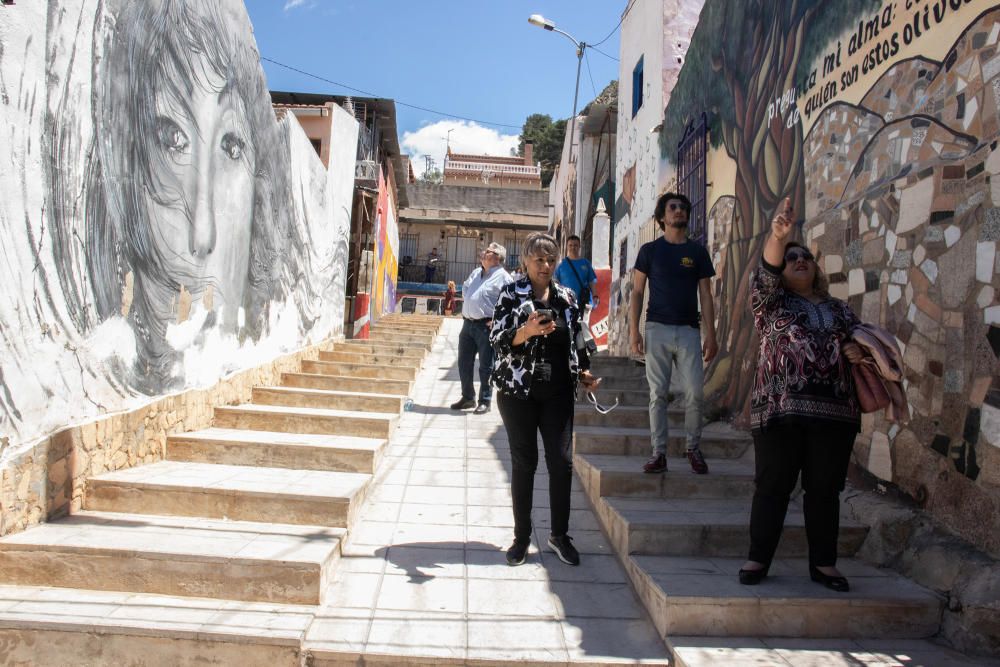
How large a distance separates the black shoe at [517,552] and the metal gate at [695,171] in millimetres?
3879

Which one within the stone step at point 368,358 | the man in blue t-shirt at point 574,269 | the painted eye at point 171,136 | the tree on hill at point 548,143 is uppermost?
the tree on hill at point 548,143

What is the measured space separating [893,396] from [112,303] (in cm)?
390

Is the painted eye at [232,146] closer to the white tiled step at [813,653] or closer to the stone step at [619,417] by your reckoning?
the stone step at [619,417]

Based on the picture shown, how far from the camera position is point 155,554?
113 inches

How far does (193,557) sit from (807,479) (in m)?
2.74

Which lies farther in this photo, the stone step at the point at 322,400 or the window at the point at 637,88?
the window at the point at 637,88

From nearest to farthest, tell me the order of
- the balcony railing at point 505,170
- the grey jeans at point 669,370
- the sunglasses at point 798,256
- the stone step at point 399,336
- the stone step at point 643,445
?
the sunglasses at point 798,256, the grey jeans at point 669,370, the stone step at point 643,445, the stone step at point 399,336, the balcony railing at point 505,170

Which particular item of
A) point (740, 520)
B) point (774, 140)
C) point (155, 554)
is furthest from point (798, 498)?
point (155, 554)

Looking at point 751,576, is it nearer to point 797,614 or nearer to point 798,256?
point 797,614

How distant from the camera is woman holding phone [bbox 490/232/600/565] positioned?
3.27 m

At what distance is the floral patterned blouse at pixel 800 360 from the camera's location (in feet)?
9.42

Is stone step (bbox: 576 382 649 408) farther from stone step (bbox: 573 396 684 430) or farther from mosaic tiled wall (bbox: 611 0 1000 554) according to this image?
Result: mosaic tiled wall (bbox: 611 0 1000 554)

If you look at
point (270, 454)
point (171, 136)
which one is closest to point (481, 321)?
point (270, 454)

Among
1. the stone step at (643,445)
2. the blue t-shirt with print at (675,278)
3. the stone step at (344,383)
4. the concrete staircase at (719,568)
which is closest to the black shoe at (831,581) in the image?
the concrete staircase at (719,568)
